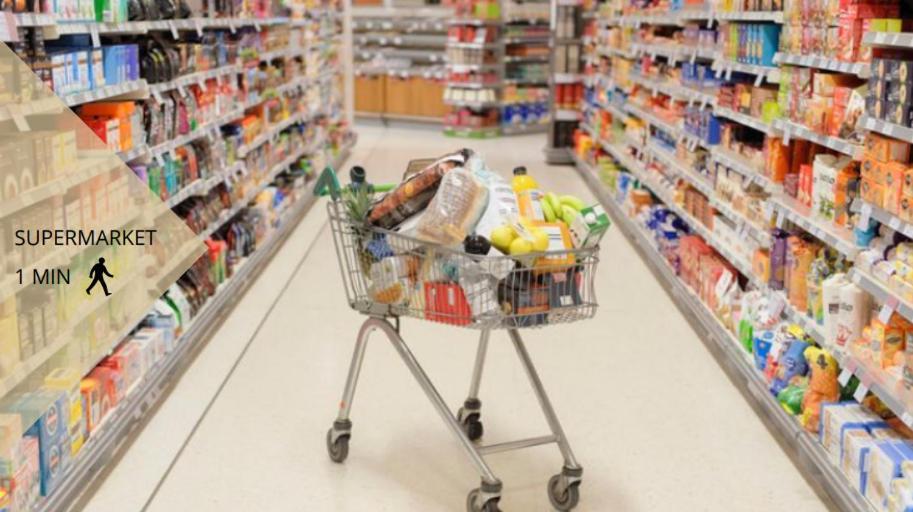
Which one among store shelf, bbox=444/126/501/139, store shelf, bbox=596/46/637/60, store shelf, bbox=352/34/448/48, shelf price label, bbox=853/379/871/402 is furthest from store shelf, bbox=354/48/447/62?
shelf price label, bbox=853/379/871/402

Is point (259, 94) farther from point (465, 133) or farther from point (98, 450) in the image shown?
point (465, 133)

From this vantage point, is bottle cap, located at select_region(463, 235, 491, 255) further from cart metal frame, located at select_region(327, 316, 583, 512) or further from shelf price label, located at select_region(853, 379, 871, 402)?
shelf price label, located at select_region(853, 379, 871, 402)

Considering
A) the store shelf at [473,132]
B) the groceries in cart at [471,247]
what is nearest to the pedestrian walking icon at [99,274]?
the groceries in cart at [471,247]

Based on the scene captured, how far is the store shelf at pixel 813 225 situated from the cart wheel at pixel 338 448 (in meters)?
1.89

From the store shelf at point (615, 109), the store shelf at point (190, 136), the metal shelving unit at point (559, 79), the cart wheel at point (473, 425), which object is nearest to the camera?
the cart wheel at point (473, 425)

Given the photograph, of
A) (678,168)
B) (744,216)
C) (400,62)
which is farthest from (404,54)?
(744,216)

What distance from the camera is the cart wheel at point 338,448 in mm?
3939

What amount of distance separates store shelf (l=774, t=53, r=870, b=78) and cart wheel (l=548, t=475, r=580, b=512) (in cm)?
171

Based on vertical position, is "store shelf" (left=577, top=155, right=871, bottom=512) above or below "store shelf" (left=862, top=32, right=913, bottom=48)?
below

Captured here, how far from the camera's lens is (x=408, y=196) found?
11.4ft

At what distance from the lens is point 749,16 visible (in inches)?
204

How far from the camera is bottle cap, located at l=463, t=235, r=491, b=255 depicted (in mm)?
3164

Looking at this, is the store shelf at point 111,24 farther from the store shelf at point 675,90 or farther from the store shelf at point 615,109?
the store shelf at point 615,109

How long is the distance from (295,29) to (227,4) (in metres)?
2.78
